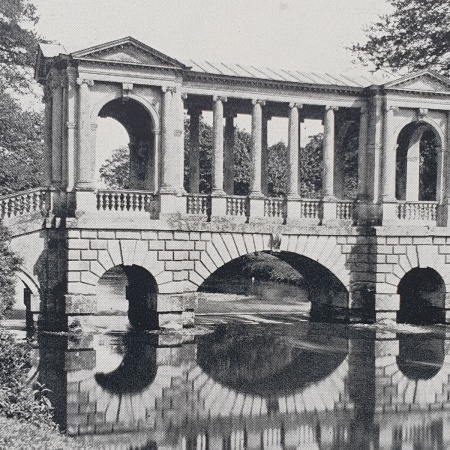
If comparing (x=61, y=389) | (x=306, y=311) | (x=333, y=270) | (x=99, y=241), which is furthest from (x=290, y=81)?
(x=61, y=389)

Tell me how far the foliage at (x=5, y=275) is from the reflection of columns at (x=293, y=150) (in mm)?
10167

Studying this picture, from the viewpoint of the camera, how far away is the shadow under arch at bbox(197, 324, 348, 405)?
1753 cm

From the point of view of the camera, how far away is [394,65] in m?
35.7

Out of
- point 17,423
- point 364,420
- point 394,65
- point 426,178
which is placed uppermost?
point 394,65

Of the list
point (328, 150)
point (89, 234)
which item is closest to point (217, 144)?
point (328, 150)

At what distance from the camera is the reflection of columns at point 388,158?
25703 millimetres

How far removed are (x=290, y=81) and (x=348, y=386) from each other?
1149cm

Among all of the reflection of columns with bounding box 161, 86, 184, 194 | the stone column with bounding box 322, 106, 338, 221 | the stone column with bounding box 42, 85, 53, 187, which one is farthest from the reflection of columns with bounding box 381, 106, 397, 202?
the stone column with bounding box 42, 85, 53, 187

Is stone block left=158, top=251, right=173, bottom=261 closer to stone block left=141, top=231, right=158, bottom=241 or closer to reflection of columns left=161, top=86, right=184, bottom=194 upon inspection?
stone block left=141, top=231, right=158, bottom=241

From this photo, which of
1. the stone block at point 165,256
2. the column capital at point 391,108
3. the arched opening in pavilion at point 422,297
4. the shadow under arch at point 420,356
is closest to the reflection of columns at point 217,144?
the stone block at point 165,256

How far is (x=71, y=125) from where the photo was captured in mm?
22500

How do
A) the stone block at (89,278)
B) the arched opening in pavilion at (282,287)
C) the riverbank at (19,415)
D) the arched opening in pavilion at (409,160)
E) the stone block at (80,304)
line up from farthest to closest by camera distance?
the arched opening in pavilion at (409,160) → the arched opening in pavilion at (282,287) → the stone block at (89,278) → the stone block at (80,304) → the riverbank at (19,415)

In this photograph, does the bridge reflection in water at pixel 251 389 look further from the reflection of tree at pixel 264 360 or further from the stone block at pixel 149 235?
the stone block at pixel 149 235

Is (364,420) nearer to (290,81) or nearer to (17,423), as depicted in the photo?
(17,423)
